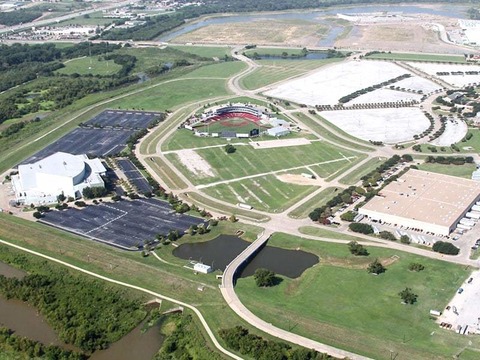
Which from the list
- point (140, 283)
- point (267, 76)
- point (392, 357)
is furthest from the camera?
point (267, 76)

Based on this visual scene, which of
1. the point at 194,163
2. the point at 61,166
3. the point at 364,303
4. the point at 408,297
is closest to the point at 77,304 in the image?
the point at 364,303

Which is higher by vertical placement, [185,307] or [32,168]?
[32,168]

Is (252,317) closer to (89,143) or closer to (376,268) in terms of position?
(376,268)

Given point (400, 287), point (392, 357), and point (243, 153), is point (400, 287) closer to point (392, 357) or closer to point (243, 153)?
point (392, 357)

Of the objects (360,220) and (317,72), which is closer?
(360,220)

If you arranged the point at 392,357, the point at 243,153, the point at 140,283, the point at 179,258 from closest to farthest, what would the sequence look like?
1. the point at 392,357
2. the point at 140,283
3. the point at 179,258
4. the point at 243,153

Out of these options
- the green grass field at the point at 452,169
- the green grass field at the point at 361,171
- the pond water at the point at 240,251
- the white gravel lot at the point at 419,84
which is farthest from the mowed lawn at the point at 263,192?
the white gravel lot at the point at 419,84

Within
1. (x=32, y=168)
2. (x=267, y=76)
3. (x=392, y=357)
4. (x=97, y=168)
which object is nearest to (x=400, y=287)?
(x=392, y=357)

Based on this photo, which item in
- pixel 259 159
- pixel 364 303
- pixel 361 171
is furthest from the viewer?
pixel 259 159
